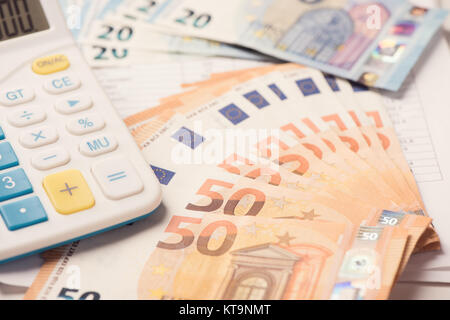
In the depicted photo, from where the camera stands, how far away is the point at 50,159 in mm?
486

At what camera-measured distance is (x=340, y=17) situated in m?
0.72

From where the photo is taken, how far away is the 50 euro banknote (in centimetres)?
43

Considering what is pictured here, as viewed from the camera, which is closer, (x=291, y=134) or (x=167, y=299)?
(x=167, y=299)

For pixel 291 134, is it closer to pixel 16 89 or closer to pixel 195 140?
pixel 195 140

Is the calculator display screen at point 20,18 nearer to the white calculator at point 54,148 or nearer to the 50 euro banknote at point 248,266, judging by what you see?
the white calculator at point 54,148

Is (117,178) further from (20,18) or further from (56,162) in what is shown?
(20,18)

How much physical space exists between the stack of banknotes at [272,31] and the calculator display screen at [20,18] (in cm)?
11

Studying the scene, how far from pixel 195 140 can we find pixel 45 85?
15 centimetres

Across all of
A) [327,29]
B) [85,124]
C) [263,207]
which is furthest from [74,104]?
[327,29]

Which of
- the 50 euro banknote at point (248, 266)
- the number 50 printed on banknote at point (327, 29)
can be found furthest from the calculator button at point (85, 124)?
the number 50 printed on banknote at point (327, 29)

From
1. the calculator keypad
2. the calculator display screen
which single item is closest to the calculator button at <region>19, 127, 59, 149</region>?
the calculator keypad

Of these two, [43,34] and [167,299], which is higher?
[43,34]

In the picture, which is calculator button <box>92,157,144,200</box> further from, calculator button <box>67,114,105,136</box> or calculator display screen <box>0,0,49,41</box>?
calculator display screen <box>0,0,49,41</box>

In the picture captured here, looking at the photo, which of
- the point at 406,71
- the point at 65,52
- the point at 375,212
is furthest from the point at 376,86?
the point at 65,52
